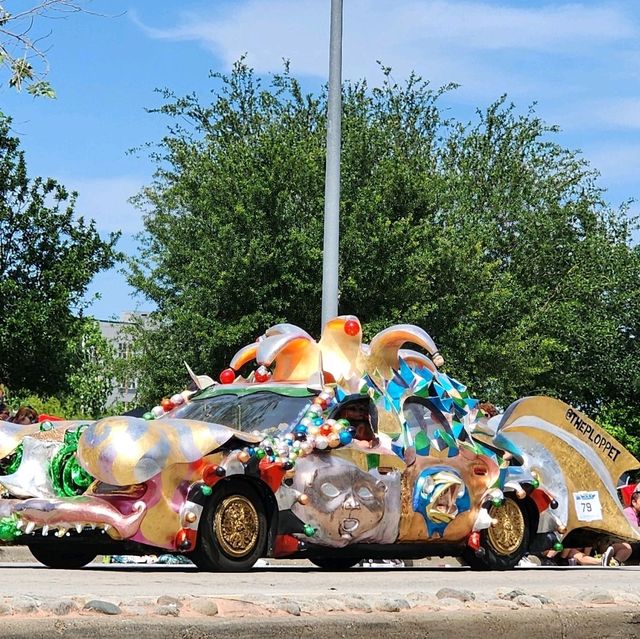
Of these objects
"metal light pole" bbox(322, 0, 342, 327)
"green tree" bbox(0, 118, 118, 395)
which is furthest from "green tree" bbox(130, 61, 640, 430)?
"metal light pole" bbox(322, 0, 342, 327)

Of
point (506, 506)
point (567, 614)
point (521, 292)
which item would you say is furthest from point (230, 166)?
point (567, 614)

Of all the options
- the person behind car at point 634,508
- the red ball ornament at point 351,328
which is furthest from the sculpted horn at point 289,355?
the person behind car at point 634,508

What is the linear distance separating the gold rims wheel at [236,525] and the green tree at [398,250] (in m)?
17.5

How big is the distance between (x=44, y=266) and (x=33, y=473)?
61.7ft

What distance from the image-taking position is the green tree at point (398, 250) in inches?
1157

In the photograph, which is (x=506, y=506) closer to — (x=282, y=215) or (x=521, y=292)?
(x=282, y=215)

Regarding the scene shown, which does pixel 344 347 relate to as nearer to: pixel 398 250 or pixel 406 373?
Answer: pixel 406 373

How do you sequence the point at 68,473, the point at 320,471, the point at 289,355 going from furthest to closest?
the point at 289,355
the point at 320,471
the point at 68,473

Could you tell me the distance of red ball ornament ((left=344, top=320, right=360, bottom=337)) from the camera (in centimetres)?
1263

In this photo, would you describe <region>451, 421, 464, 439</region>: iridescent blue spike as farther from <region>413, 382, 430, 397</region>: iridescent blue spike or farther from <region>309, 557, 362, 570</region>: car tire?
<region>309, 557, 362, 570</region>: car tire

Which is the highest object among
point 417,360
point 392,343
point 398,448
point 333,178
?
point 333,178

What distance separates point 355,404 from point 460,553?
6.00 feet

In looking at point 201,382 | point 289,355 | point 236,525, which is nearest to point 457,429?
point 289,355

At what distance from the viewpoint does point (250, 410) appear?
38.1 ft
